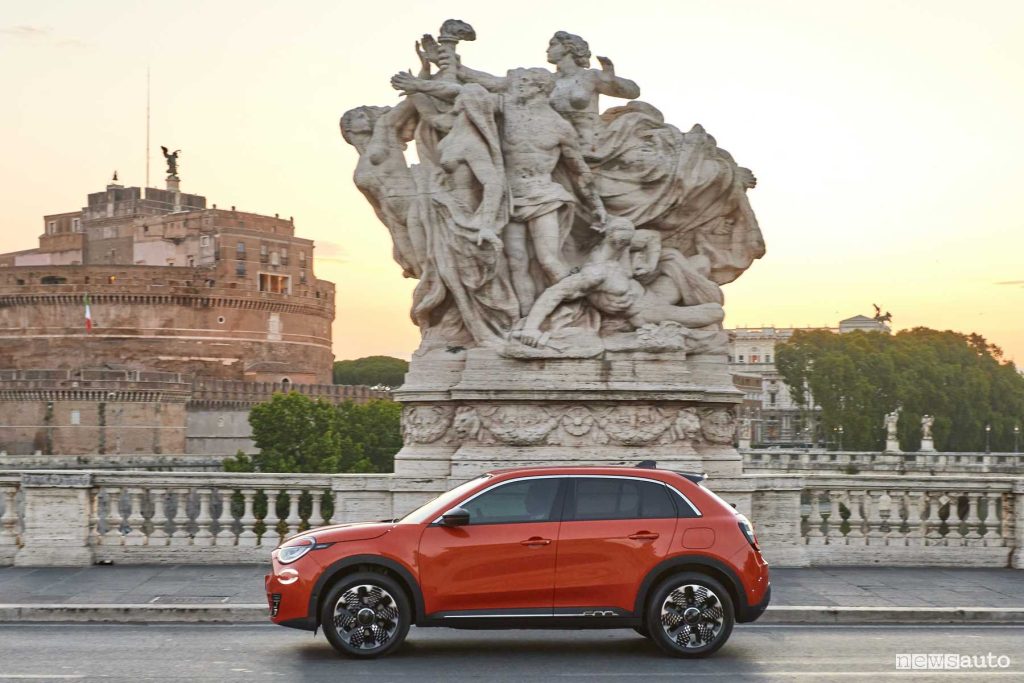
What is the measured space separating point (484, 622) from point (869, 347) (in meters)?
90.5

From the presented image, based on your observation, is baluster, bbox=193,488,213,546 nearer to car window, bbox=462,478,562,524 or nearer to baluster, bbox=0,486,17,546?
baluster, bbox=0,486,17,546

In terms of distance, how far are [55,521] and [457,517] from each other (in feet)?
21.6

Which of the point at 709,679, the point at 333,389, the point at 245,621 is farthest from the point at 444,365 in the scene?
the point at 333,389

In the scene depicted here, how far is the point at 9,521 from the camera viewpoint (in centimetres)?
1580

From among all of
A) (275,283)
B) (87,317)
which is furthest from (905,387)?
(87,317)

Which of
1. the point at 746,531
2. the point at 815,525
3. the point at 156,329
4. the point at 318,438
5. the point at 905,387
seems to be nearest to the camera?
the point at 746,531

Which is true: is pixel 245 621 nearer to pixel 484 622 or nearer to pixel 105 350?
pixel 484 622

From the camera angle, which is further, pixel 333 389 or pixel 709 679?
pixel 333 389

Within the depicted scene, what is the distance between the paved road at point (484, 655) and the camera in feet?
33.4

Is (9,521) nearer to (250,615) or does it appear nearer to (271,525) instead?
(271,525)

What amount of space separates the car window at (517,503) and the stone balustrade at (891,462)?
50.6m

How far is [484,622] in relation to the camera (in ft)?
35.3

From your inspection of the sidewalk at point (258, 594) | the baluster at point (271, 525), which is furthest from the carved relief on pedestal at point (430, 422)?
the sidewalk at point (258, 594)

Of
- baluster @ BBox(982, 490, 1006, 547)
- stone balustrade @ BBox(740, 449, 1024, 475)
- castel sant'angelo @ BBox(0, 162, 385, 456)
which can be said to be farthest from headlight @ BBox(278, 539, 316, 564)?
castel sant'angelo @ BBox(0, 162, 385, 456)
